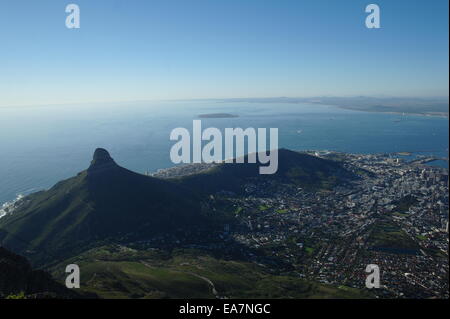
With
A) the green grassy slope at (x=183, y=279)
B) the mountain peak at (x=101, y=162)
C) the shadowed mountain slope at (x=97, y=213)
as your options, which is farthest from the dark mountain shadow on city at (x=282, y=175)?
the green grassy slope at (x=183, y=279)

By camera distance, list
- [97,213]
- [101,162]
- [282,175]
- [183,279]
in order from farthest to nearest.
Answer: [282,175] → [101,162] → [97,213] → [183,279]

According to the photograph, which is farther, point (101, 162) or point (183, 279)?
point (101, 162)

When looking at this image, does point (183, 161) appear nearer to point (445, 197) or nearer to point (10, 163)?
point (10, 163)

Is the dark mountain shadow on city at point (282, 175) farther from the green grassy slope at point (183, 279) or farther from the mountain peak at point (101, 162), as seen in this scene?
the green grassy slope at point (183, 279)

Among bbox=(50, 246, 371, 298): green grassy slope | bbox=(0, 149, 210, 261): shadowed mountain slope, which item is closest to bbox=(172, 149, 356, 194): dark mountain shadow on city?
bbox=(0, 149, 210, 261): shadowed mountain slope

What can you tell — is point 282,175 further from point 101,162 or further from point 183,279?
point 183,279

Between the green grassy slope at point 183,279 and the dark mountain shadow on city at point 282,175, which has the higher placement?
the dark mountain shadow on city at point 282,175

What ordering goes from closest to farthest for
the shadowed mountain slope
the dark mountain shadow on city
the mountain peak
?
the shadowed mountain slope
the mountain peak
the dark mountain shadow on city

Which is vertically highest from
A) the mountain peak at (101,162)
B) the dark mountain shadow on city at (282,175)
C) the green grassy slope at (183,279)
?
the mountain peak at (101,162)

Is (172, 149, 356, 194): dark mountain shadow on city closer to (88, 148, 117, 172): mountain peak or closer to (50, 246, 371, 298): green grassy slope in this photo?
(88, 148, 117, 172): mountain peak

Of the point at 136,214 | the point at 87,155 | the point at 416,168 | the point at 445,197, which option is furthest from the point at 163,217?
the point at 87,155

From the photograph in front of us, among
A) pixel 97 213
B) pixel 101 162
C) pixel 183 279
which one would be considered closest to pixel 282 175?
pixel 101 162
